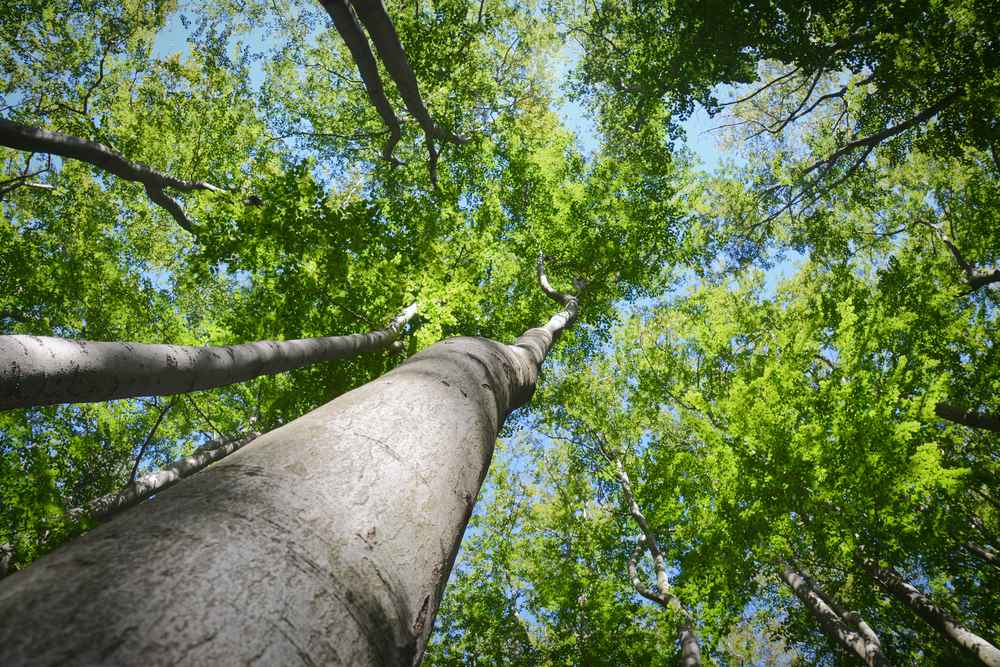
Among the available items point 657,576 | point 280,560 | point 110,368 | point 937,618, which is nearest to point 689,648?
point 657,576

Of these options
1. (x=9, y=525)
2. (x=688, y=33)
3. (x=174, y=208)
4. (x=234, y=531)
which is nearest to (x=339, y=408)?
(x=234, y=531)

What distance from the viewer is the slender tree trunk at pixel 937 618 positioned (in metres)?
5.33

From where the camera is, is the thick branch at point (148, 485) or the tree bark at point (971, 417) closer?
the thick branch at point (148, 485)

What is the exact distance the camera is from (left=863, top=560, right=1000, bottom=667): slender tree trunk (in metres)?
5.33

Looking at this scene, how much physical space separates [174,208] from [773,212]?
14.7m

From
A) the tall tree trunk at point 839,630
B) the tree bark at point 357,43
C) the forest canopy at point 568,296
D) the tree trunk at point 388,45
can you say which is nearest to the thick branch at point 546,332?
the forest canopy at point 568,296

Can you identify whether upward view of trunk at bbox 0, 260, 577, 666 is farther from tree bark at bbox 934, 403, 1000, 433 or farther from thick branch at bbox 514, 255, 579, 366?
tree bark at bbox 934, 403, 1000, 433

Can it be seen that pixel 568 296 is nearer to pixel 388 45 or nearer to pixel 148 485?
pixel 388 45

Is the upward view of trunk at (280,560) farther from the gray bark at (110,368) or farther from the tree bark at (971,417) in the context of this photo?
the tree bark at (971,417)

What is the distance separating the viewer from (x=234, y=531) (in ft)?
2.61

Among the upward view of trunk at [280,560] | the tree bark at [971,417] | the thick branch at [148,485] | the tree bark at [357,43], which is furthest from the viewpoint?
the tree bark at [971,417]

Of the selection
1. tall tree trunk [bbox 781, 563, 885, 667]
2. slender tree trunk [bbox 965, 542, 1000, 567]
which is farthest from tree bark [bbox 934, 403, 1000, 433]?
tall tree trunk [bbox 781, 563, 885, 667]

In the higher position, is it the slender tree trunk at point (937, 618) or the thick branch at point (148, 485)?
the thick branch at point (148, 485)

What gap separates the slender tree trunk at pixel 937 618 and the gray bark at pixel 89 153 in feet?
36.7
